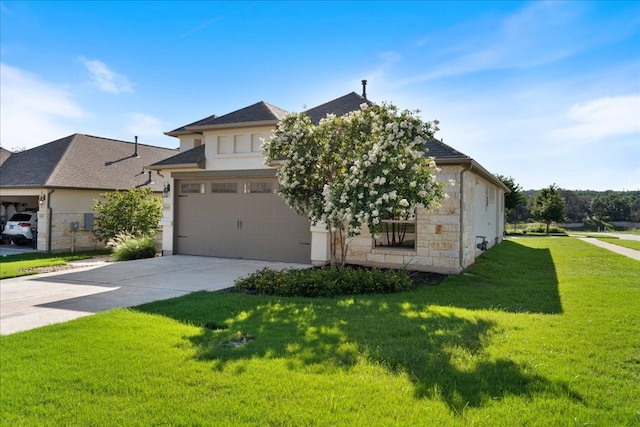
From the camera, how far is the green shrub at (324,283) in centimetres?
784

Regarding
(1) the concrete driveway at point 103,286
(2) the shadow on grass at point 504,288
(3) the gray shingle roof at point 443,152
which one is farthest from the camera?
(3) the gray shingle roof at point 443,152

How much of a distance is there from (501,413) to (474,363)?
0.96 meters

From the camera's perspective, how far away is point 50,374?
4.08 meters

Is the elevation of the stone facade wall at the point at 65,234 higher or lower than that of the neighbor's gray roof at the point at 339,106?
lower

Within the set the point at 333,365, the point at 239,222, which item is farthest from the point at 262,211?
the point at 333,365

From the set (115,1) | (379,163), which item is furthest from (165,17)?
(379,163)

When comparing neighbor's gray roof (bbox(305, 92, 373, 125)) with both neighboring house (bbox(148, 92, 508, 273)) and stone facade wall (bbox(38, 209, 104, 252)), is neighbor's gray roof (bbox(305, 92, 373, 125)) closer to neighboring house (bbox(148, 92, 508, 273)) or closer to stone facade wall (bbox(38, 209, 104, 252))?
neighboring house (bbox(148, 92, 508, 273))

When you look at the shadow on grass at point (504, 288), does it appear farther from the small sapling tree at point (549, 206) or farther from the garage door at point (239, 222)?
the small sapling tree at point (549, 206)

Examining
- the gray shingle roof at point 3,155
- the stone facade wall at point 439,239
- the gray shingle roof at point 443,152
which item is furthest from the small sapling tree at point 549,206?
the gray shingle roof at point 3,155

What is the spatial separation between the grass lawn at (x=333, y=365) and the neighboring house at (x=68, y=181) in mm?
12116

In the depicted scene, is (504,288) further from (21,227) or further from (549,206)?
(549,206)

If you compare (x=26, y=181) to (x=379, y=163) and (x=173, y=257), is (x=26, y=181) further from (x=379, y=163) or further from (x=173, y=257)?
(x=379, y=163)

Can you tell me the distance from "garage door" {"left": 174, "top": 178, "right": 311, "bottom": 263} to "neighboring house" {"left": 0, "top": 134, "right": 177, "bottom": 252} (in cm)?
580

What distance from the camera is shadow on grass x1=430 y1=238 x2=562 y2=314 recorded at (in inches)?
269
